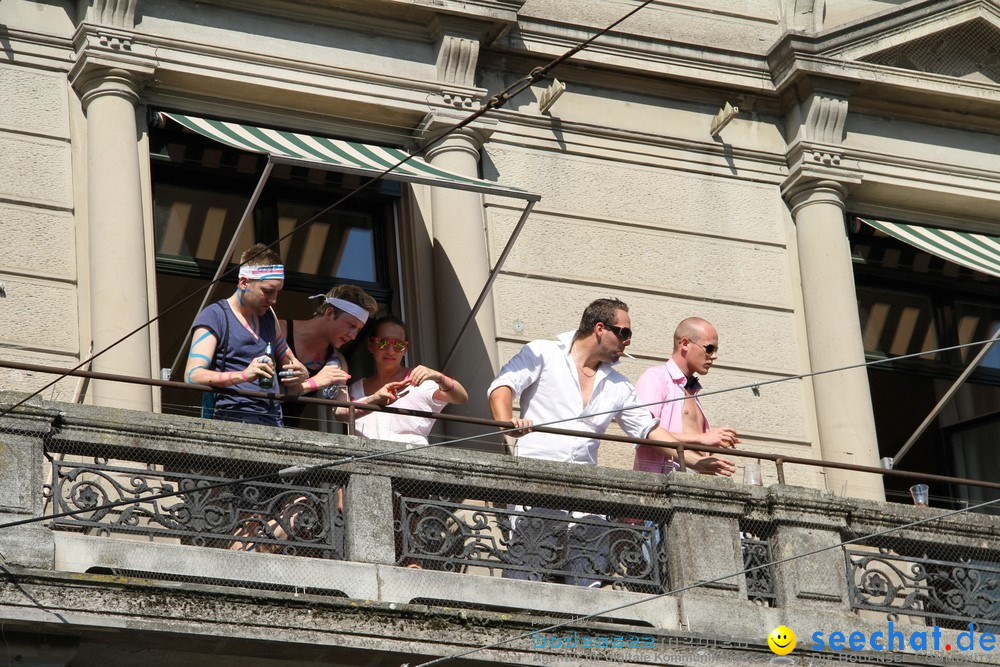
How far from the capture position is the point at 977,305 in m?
16.9

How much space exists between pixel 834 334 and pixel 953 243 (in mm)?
1452

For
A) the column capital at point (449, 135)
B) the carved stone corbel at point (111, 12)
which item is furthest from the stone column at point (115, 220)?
the column capital at point (449, 135)

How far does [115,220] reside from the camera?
13406 millimetres

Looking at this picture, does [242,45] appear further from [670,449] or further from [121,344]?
[670,449]

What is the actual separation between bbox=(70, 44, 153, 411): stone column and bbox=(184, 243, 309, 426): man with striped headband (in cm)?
164

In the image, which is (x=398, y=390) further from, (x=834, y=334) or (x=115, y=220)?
(x=834, y=334)

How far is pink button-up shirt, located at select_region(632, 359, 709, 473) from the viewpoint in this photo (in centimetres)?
1246

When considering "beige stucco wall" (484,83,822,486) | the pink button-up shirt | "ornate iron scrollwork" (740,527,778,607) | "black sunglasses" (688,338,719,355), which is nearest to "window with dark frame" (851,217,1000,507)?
"beige stucco wall" (484,83,822,486)

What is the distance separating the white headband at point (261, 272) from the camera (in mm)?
11516

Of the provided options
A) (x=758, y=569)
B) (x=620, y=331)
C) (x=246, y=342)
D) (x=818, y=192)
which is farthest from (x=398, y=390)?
(x=818, y=192)

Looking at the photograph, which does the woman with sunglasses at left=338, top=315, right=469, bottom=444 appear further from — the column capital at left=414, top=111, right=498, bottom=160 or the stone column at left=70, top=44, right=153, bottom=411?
the column capital at left=414, top=111, right=498, bottom=160

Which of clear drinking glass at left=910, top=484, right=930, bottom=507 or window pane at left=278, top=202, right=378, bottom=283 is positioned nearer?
clear drinking glass at left=910, top=484, right=930, bottom=507

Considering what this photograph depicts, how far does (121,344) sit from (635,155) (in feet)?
16.1

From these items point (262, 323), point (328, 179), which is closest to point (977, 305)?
point (328, 179)
